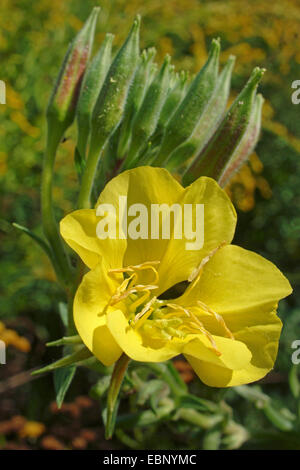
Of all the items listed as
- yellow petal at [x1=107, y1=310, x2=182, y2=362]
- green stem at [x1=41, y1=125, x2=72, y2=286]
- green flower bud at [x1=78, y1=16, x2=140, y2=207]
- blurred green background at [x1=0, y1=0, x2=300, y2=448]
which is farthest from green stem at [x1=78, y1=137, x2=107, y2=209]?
blurred green background at [x1=0, y1=0, x2=300, y2=448]

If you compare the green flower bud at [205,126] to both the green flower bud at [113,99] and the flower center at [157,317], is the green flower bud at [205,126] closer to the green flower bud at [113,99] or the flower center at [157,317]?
the green flower bud at [113,99]

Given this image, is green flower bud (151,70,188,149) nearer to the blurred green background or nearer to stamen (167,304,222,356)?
stamen (167,304,222,356)

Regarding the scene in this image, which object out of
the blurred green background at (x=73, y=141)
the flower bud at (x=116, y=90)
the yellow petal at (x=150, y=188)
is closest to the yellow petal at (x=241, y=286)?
the yellow petal at (x=150, y=188)

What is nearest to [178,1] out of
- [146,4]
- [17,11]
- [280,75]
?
[146,4]

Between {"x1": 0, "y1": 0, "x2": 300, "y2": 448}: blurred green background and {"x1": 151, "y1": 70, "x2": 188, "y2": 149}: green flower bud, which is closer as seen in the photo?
{"x1": 151, "y1": 70, "x2": 188, "y2": 149}: green flower bud

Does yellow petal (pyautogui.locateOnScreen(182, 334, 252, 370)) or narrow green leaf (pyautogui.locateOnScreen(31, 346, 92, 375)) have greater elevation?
yellow petal (pyautogui.locateOnScreen(182, 334, 252, 370))

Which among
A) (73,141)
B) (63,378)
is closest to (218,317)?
(63,378)
